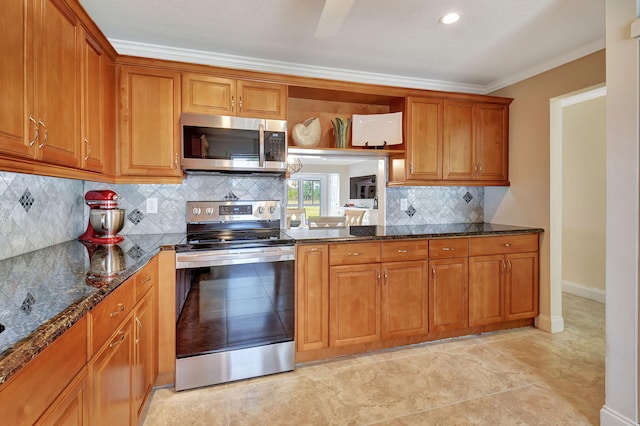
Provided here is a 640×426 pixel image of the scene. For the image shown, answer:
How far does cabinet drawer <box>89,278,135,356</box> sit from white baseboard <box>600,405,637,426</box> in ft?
8.04

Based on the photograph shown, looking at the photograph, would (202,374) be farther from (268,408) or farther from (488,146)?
(488,146)

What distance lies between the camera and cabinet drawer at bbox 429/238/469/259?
8.68ft

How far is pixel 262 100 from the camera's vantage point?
2.52 meters

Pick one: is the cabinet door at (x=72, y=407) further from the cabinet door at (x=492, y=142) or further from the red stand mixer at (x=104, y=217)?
the cabinet door at (x=492, y=142)

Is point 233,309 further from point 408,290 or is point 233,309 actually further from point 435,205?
point 435,205

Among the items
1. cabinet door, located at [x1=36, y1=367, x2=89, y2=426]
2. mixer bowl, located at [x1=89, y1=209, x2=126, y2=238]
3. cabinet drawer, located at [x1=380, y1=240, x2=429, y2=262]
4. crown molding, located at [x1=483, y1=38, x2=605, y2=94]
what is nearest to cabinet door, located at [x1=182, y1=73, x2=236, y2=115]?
mixer bowl, located at [x1=89, y1=209, x2=126, y2=238]

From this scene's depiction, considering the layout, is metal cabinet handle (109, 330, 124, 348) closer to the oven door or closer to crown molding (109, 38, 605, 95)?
the oven door

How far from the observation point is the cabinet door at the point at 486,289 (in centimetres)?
278

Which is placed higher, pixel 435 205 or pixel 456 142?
pixel 456 142

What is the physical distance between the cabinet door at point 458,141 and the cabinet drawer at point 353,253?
117 cm

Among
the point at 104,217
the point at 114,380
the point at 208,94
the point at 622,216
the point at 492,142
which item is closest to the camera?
the point at 114,380

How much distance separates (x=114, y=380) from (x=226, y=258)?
36.3 inches

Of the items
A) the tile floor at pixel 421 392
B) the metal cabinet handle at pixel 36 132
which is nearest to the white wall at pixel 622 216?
the tile floor at pixel 421 392

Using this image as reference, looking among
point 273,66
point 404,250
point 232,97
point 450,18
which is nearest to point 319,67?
point 273,66
